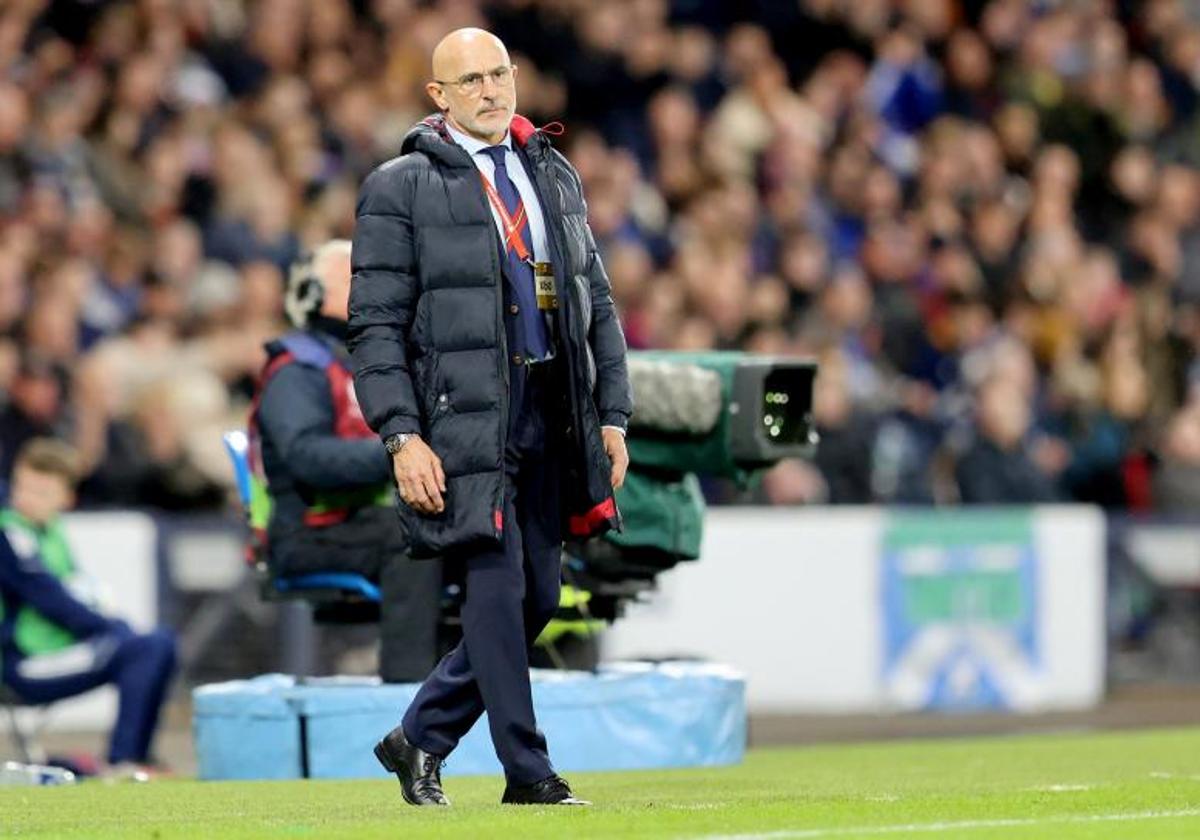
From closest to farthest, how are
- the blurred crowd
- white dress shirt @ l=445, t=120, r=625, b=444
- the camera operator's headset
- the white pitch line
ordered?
the white pitch line, white dress shirt @ l=445, t=120, r=625, b=444, the camera operator's headset, the blurred crowd

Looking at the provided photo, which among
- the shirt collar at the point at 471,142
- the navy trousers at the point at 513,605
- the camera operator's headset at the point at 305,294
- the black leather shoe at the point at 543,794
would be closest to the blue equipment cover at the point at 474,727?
the camera operator's headset at the point at 305,294

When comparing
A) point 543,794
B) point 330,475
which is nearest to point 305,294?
point 330,475

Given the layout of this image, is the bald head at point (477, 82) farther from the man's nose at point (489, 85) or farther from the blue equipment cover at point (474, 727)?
the blue equipment cover at point (474, 727)

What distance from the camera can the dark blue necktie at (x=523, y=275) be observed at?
8859 millimetres

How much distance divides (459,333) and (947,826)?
1868 mm

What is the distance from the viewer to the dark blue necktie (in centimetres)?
886

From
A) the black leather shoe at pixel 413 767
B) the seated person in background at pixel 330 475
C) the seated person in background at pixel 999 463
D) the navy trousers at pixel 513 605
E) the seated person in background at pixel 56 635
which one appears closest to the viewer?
the navy trousers at pixel 513 605

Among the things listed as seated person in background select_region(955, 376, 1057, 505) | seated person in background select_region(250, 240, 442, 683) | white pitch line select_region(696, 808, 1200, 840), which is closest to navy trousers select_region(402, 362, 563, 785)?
white pitch line select_region(696, 808, 1200, 840)

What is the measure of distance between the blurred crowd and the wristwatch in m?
7.98

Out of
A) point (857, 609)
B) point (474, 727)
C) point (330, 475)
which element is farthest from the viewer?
point (857, 609)

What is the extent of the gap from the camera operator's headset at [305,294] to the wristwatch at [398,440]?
3300mm

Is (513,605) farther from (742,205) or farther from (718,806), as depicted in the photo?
(742,205)

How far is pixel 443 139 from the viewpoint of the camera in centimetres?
898

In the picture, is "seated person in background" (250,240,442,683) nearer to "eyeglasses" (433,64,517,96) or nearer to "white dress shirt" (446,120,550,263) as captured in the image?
"white dress shirt" (446,120,550,263)
